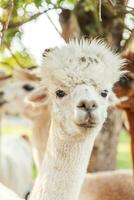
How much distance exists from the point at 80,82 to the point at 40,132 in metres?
3.34

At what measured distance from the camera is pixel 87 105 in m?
3.16

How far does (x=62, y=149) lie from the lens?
3438mm

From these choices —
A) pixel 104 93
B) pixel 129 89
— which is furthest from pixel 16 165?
pixel 104 93

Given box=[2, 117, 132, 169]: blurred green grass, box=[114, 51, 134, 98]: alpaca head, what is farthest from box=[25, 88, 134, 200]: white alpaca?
box=[2, 117, 132, 169]: blurred green grass

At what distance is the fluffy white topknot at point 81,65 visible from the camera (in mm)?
3346

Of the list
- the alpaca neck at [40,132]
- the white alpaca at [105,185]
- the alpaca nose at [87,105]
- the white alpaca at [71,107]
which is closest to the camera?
the alpaca nose at [87,105]

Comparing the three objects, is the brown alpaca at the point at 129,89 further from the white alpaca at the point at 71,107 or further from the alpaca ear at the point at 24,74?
the white alpaca at the point at 71,107

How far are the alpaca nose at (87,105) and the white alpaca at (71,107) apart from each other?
43 mm

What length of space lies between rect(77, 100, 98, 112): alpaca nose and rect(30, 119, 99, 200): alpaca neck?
9.8 inches

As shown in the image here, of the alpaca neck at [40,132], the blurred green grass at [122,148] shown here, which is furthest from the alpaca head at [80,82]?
the blurred green grass at [122,148]

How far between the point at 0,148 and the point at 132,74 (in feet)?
15.4

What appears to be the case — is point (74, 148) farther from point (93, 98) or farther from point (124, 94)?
point (124, 94)

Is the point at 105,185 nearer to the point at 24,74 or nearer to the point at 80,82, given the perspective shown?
the point at 24,74

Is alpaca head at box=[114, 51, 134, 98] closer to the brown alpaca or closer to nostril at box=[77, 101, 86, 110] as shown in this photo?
the brown alpaca
